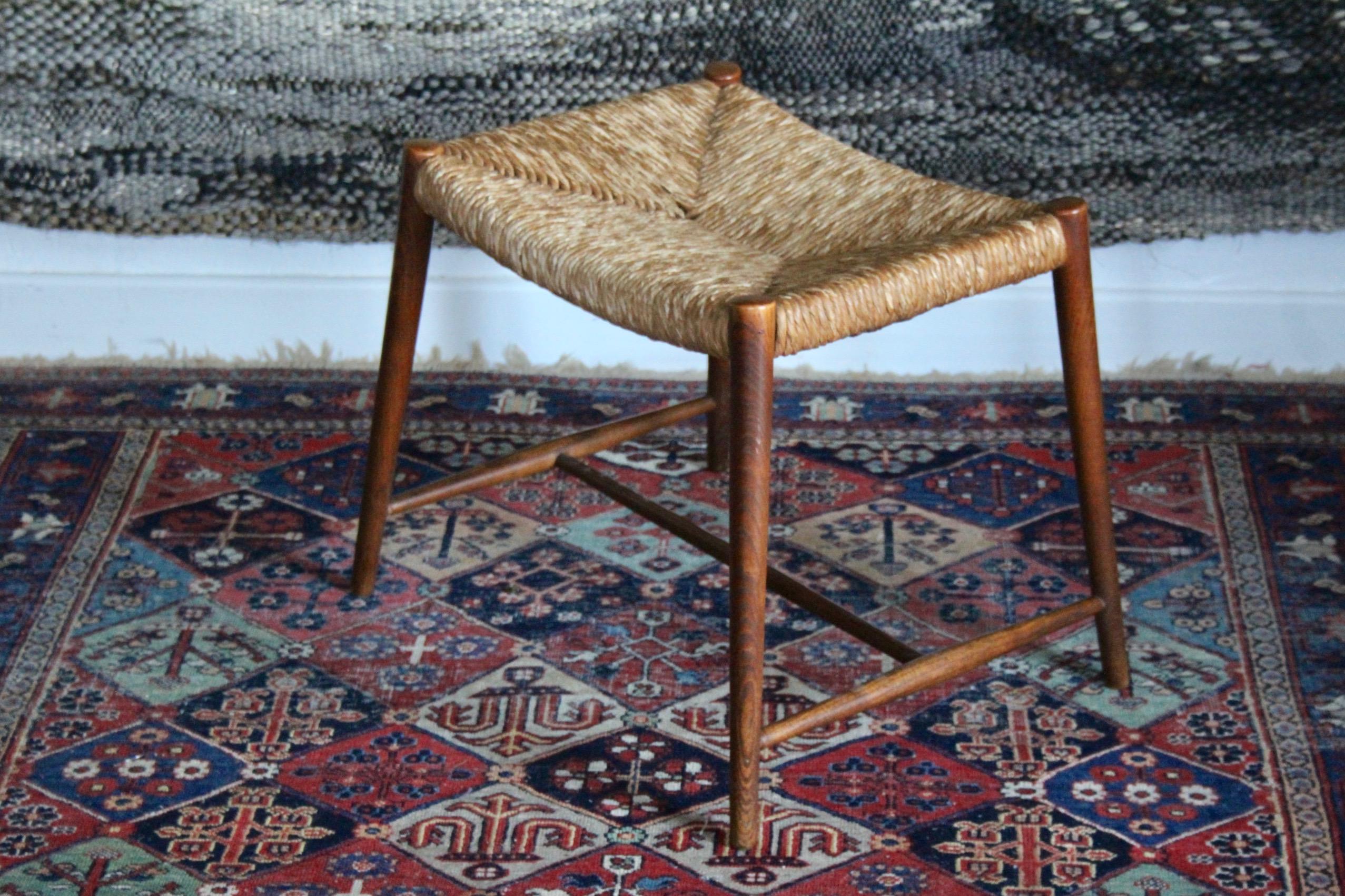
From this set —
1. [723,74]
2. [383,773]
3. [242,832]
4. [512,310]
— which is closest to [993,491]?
[723,74]

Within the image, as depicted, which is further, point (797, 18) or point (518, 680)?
point (797, 18)

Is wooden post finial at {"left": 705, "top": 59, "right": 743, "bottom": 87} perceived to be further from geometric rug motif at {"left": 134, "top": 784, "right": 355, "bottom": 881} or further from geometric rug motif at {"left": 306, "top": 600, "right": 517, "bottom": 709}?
geometric rug motif at {"left": 134, "top": 784, "right": 355, "bottom": 881}

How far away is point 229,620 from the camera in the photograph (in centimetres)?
162

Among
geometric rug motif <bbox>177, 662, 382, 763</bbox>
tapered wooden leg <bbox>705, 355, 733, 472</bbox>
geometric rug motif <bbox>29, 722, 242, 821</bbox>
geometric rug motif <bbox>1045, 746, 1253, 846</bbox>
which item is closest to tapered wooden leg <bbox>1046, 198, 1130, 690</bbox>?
geometric rug motif <bbox>1045, 746, 1253, 846</bbox>

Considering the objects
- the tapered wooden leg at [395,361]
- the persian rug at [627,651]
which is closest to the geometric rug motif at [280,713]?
the persian rug at [627,651]

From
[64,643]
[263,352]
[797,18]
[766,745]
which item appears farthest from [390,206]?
[766,745]

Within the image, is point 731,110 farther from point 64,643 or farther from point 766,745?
point 64,643

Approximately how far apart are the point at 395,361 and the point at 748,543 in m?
0.47

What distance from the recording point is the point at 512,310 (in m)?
2.11

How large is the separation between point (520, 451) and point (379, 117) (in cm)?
55

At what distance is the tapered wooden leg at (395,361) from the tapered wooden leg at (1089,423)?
0.55 metres

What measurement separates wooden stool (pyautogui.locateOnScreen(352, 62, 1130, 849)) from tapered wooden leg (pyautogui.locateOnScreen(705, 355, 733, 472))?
0.05 m

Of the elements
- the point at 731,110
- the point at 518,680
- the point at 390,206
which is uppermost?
the point at 731,110

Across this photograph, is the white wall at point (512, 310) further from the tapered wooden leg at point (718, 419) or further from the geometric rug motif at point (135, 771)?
the geometric rug motif at point (135, 771)
